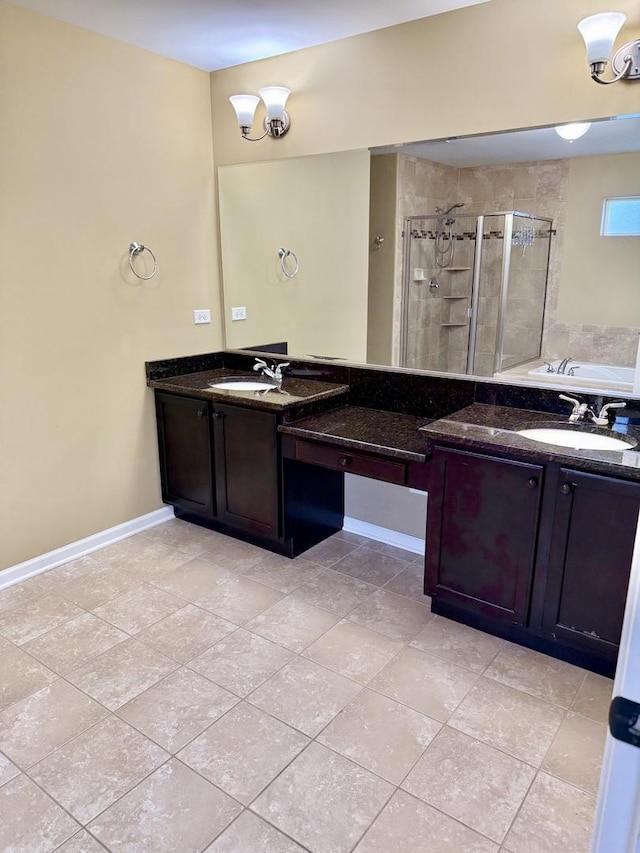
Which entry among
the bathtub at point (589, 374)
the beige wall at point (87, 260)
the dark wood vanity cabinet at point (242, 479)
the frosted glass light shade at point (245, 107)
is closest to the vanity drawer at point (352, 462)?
the dark wood vanity cabinet at point (242, 479)

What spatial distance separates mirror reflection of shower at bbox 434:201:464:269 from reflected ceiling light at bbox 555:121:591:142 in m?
0.48

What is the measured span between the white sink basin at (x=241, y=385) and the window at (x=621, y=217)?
5.92ft

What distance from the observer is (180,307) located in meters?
3.54

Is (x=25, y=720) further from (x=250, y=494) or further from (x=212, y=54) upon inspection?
(x=212, y=54)

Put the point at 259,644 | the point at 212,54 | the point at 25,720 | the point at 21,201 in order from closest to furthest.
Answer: the point at 25,720 → the point at 259,644 → the point at 21,201 → the point at 212,54

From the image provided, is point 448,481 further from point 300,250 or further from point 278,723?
point 300,250

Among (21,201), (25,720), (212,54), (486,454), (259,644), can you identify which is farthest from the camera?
(212,54)

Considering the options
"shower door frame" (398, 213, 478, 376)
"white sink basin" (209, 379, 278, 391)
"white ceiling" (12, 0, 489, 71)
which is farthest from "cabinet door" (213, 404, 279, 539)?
"white ceiling" (12, 0, 489, 71)

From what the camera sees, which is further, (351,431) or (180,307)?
(180,307)

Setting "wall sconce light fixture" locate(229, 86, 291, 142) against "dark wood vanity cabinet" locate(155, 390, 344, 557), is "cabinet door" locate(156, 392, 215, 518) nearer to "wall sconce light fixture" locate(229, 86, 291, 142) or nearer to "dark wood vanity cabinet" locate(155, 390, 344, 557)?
"dark wood vanity cabinet" locate(155, 390, 344, 557)

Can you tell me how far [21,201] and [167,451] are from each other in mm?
1508

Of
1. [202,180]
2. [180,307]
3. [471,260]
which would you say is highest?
[202,180]

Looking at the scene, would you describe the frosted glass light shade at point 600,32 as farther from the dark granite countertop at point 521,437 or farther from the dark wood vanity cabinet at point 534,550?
the dark wood vanity cabinet at point 534,550

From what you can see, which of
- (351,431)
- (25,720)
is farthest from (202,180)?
(25,720)
